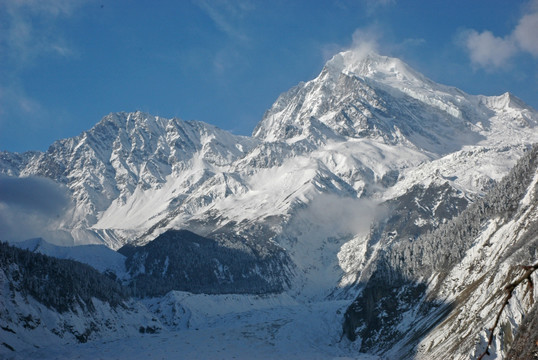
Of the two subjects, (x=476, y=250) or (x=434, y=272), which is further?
(x=434, y=272)

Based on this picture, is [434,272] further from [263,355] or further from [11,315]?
[11,315]

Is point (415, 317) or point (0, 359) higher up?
point (0, 359)

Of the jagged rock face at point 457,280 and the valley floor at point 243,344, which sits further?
the valley floor at point 243,344

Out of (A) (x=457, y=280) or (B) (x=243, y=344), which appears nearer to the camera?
(A) (x=457, y=280)

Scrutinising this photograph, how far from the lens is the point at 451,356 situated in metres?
84.4

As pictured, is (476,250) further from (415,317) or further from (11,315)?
(11,315)

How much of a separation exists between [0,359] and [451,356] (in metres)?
78.2

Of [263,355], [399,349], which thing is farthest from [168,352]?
[399,349]

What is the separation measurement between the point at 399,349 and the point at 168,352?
4905 centimetres

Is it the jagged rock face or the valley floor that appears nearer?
the jagged rock face

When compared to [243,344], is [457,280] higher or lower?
higher

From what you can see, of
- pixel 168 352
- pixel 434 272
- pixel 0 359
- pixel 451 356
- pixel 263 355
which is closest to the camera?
pixel 451 356

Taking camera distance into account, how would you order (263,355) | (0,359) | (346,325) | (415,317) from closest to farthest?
(0,359) → (263,355) → (415,317) → (346,325)

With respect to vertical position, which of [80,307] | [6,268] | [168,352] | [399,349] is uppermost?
[6,268]
